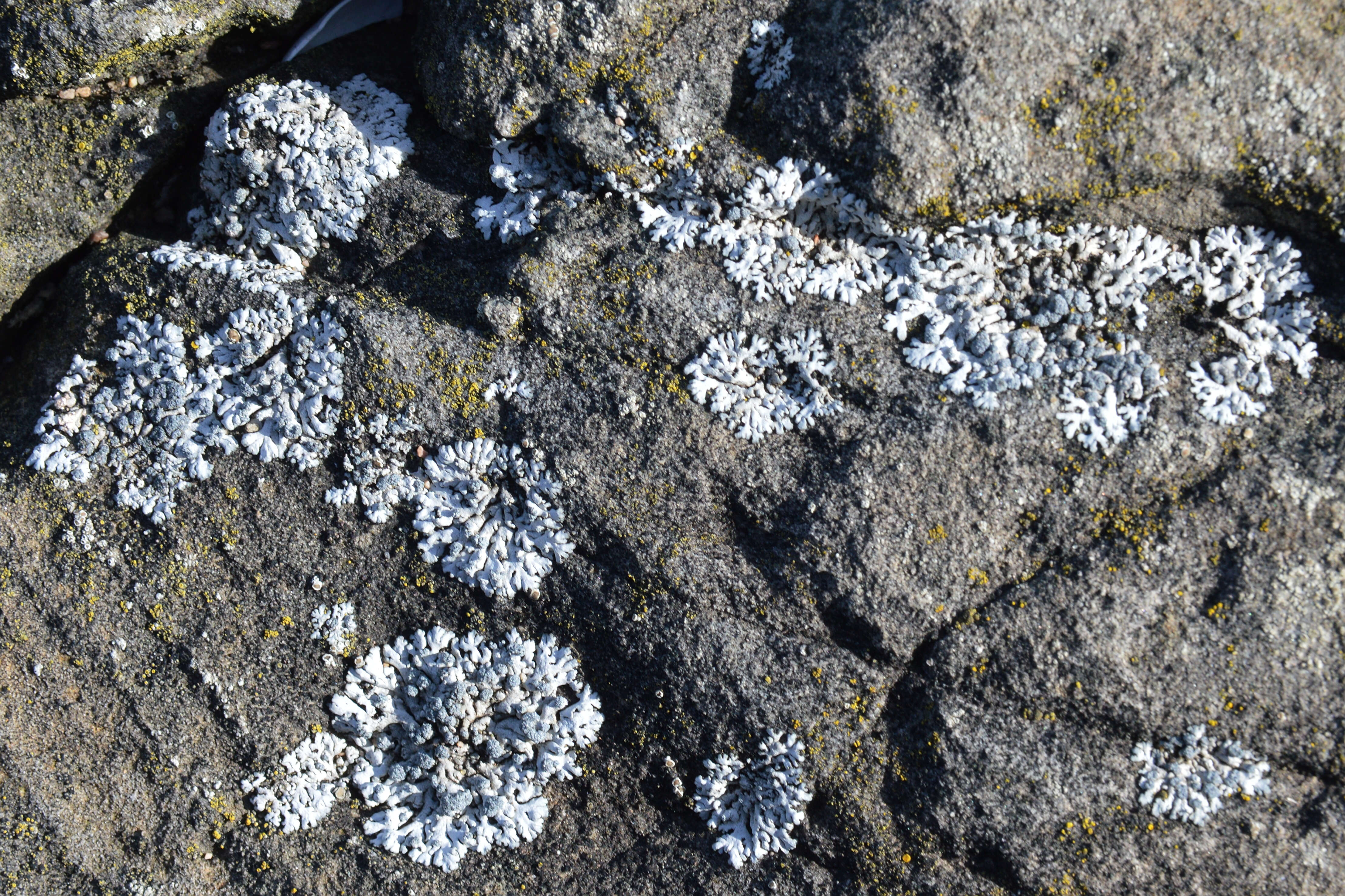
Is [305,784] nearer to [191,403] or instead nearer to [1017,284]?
[191,403]

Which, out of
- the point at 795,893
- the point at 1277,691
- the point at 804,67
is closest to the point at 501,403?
the point at 804,67

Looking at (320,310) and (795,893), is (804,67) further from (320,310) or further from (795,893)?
(795,893)

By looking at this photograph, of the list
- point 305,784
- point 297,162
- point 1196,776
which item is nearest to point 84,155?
point 297,162

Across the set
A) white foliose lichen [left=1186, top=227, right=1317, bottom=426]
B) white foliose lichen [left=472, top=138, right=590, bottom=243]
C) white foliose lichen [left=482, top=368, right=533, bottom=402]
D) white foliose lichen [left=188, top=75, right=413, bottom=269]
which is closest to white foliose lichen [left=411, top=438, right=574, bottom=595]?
white foliose lichen [left=482, top=368, right=533, bottom=402]

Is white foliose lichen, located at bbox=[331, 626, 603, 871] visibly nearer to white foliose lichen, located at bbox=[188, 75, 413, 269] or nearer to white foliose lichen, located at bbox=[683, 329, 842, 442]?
white foliose lichen, located at bbox=[683, 329, 842, 442]

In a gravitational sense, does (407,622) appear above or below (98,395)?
below

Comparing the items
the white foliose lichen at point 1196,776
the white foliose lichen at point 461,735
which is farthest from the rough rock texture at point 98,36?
the white foliose lichen at point 1196,776
